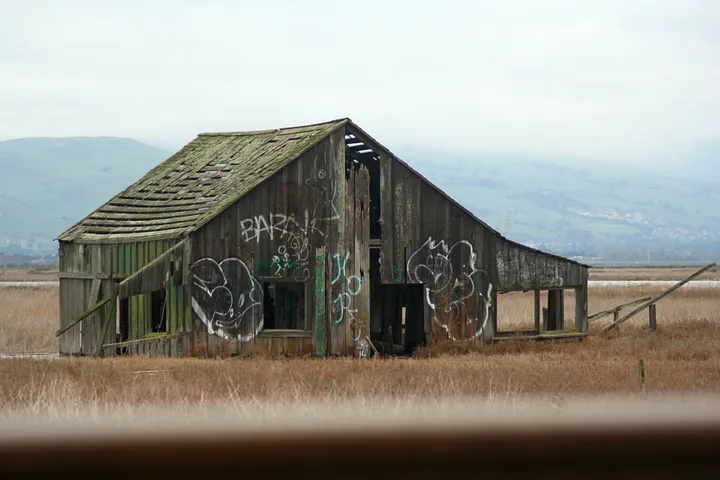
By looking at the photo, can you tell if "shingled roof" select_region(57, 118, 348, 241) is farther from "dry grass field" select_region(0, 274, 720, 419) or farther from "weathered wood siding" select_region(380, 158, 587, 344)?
"dry grass field" select_region(0, 274, 720, 419)

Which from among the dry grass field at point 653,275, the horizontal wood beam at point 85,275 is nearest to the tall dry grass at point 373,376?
the horizontal wood beam at point 85,275

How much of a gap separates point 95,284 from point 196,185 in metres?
3.92

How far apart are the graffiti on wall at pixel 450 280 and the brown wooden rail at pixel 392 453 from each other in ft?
73.8

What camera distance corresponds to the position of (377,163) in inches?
1091

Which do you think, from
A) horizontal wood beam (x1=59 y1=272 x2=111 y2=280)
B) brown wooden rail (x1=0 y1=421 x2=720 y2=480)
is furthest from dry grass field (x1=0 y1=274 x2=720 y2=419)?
brown wooden rail (x1=0 y1=421 x2=720 y2=480)

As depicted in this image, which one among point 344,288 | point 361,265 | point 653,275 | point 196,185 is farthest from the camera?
point 653,275

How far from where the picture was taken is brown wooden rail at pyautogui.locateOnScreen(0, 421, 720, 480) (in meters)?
2.92

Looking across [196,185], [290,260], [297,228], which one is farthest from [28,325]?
[297,228]

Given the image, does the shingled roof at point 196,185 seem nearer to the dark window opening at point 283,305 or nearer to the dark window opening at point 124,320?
the dark window opening at point 124,320

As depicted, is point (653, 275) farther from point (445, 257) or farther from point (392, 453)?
point (392, 453)

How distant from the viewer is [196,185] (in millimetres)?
27453

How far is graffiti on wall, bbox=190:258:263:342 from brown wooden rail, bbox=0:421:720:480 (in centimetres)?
2055

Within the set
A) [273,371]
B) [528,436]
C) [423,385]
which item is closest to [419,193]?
[273,371]

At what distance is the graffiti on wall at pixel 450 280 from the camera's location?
84.4 ft
